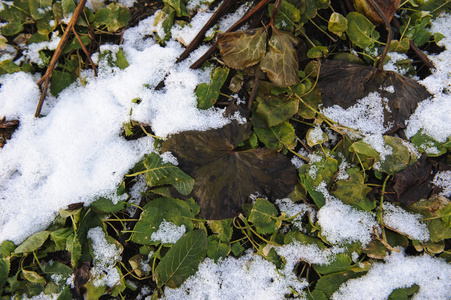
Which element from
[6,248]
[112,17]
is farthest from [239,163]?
[6,248]

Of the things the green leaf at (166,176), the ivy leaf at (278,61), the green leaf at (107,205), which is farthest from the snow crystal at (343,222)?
the green leaf at (107,205)

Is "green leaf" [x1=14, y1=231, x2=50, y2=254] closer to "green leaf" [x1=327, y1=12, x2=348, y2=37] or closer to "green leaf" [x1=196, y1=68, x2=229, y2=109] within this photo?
"green leaf" [x1=196, y1=68, x2=229, y2=109]

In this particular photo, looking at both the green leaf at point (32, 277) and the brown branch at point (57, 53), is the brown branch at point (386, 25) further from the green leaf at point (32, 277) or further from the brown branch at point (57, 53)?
the green leaf at point (32, 277)

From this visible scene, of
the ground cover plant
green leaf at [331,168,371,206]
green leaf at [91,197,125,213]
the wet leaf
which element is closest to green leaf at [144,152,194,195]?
the ground cover plant

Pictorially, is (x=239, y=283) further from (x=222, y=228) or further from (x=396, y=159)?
(x=396, y=159)

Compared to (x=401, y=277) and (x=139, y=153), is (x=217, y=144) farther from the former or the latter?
(x=401, y=277)

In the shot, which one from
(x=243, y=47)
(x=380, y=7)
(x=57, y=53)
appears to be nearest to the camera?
(x=243, y=47)

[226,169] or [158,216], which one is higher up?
[226,169]
